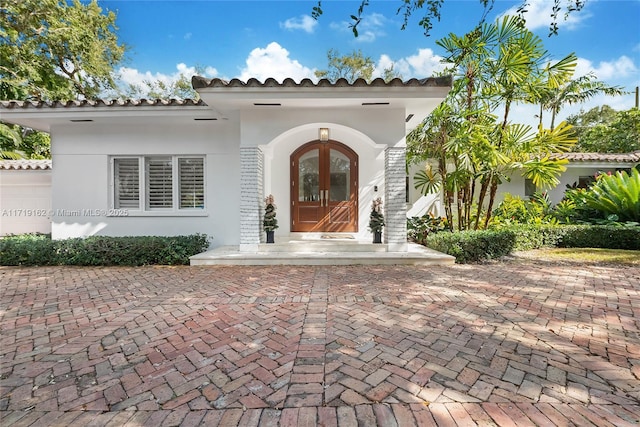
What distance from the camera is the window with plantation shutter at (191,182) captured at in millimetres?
7660

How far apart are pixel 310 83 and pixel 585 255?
766 centimetres

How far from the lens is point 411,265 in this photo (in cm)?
599

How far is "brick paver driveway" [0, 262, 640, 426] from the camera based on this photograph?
1795mm

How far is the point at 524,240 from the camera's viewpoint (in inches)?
301

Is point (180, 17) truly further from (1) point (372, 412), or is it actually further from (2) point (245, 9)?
(1) point (372, 412)

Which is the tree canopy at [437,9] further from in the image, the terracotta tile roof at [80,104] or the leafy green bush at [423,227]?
the leafy green bush at [423,227]

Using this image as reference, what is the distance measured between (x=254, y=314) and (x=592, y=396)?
2.99m

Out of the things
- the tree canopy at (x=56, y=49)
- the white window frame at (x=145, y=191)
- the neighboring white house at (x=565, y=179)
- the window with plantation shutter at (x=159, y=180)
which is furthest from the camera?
the tree canopy at (x=56, y=49)

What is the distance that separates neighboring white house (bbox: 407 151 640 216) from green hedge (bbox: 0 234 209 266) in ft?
28.8

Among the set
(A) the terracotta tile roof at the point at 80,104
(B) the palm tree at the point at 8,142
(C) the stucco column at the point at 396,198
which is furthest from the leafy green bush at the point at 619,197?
(B) the palm tree at the point at 8,142

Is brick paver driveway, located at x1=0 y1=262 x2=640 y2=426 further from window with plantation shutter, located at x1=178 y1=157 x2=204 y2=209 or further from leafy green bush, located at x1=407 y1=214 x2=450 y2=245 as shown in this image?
leafy green bush, located at x1=407 y1=214 x2=450 y2=245

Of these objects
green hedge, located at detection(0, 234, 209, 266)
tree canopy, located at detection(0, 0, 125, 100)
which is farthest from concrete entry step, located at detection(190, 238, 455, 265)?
tree canopy, located at detection(0, 0, 125, 100)

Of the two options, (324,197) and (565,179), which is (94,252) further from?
(565,179)

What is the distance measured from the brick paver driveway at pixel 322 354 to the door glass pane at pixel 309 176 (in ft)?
13.2
